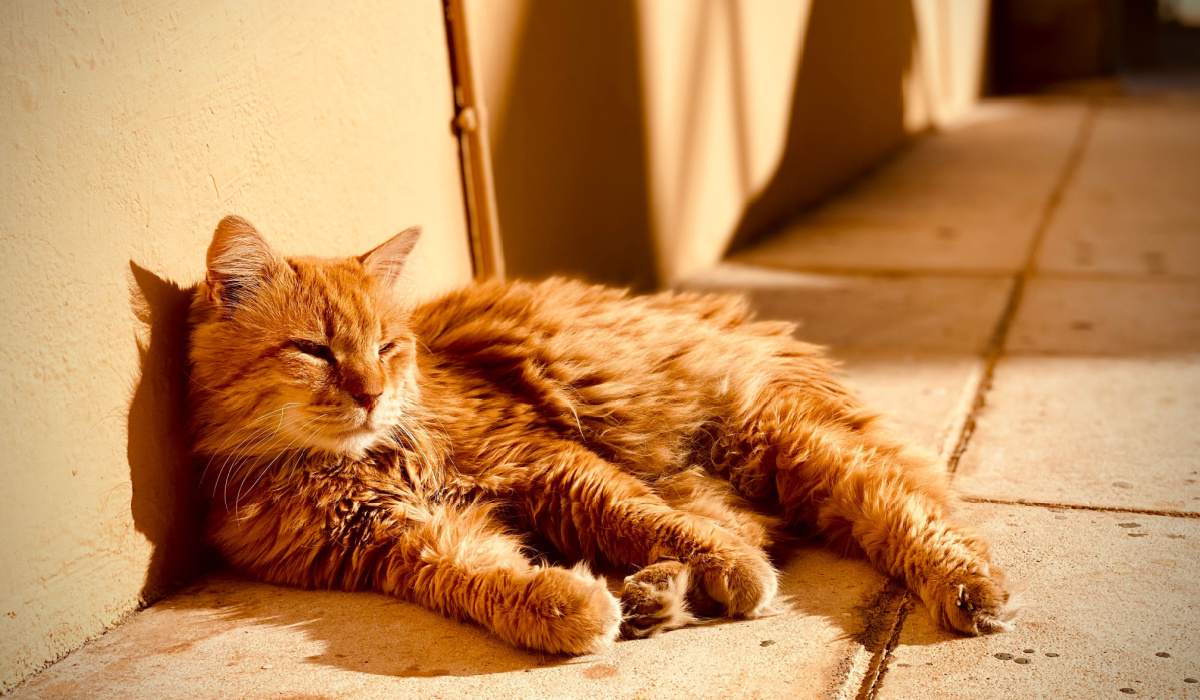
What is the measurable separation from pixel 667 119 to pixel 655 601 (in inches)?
132

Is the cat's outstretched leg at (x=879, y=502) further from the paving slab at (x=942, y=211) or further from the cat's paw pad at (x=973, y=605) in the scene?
the paving slab at (x=942, y=211)

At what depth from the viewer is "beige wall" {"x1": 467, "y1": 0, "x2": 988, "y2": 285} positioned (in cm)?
450

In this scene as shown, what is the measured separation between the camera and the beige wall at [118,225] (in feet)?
8.21

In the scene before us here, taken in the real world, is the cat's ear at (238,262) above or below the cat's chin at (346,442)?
above

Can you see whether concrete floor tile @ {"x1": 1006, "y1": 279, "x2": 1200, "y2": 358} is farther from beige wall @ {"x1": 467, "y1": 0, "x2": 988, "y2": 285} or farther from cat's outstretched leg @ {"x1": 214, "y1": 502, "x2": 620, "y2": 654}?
cat's outstretched leg @ {"x1": 214, "y1": 502, "x2": 620, "y2": 654}

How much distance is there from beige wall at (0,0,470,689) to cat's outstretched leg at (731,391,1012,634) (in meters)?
1.46

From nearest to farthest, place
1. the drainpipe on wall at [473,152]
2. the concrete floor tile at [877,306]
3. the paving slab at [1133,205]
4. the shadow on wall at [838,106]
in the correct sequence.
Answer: the drainpipe on wall at [473,152], the concrete floor tile at [877,306], the paving slab at [1133,205], the shadow on wall at [838,106]

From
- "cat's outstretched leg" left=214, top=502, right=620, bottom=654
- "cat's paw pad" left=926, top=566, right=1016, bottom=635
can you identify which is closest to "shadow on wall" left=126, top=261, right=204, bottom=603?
"cat's outstretched leg" left=214, top=502, right=620, bottom=654

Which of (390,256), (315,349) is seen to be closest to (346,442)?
(315,349)

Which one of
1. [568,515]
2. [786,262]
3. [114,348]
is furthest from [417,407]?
[786,262]

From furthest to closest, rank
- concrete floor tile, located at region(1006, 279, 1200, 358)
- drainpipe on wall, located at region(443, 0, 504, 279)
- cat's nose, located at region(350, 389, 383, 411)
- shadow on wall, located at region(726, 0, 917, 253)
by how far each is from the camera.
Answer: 1. shadow on wall, located at region(726, 0, 917, 253)
2. concrete floor tile, located at region(1006, 279, 1200, 358)
3. drainpipe on wall, located at region(443, 0, 504, 279)
4. cat's nose, located at region(350, 389, 383, 411)

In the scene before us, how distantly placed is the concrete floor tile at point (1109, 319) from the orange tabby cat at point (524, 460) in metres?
1.83

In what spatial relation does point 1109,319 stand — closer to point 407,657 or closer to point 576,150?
point 576,150

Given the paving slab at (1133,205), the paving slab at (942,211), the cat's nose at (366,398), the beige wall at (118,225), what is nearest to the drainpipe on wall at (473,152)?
the beige wall at (118,225)
